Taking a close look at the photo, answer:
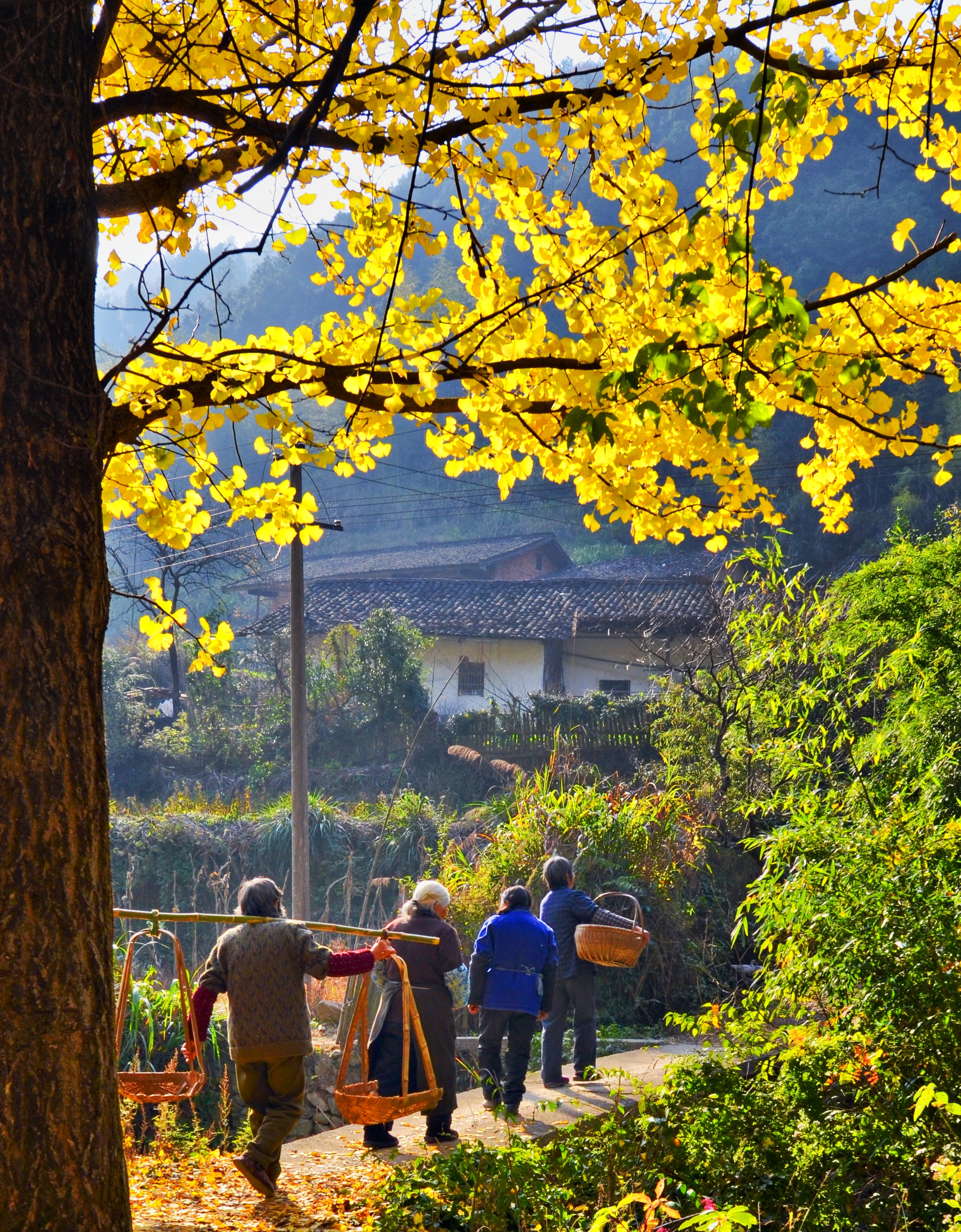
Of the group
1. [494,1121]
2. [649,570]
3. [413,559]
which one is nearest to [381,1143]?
[494,1121]

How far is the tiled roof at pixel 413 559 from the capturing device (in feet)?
125

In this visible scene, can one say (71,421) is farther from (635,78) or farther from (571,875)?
(571,875)

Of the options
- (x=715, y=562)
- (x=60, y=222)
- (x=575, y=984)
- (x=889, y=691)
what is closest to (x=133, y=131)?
(x=60, y=222)

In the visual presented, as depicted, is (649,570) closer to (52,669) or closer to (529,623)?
(529,623)

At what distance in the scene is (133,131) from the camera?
15.5 ft

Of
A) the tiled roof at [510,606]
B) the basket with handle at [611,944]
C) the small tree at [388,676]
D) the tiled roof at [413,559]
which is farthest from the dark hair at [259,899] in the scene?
the tiled roof at [413,559]

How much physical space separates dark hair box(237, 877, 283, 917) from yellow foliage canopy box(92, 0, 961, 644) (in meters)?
1.52

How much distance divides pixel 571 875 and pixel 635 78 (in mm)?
5206

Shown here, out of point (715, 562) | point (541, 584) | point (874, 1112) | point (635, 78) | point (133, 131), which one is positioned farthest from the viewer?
point (541, 584)

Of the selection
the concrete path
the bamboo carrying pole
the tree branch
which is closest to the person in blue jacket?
the concrete path

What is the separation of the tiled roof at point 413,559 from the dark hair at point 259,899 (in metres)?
29.5

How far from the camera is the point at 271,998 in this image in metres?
5.34

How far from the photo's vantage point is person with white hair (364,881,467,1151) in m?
6.24

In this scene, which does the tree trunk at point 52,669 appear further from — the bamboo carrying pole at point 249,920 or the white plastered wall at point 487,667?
the white plastered wall at point 487,667
